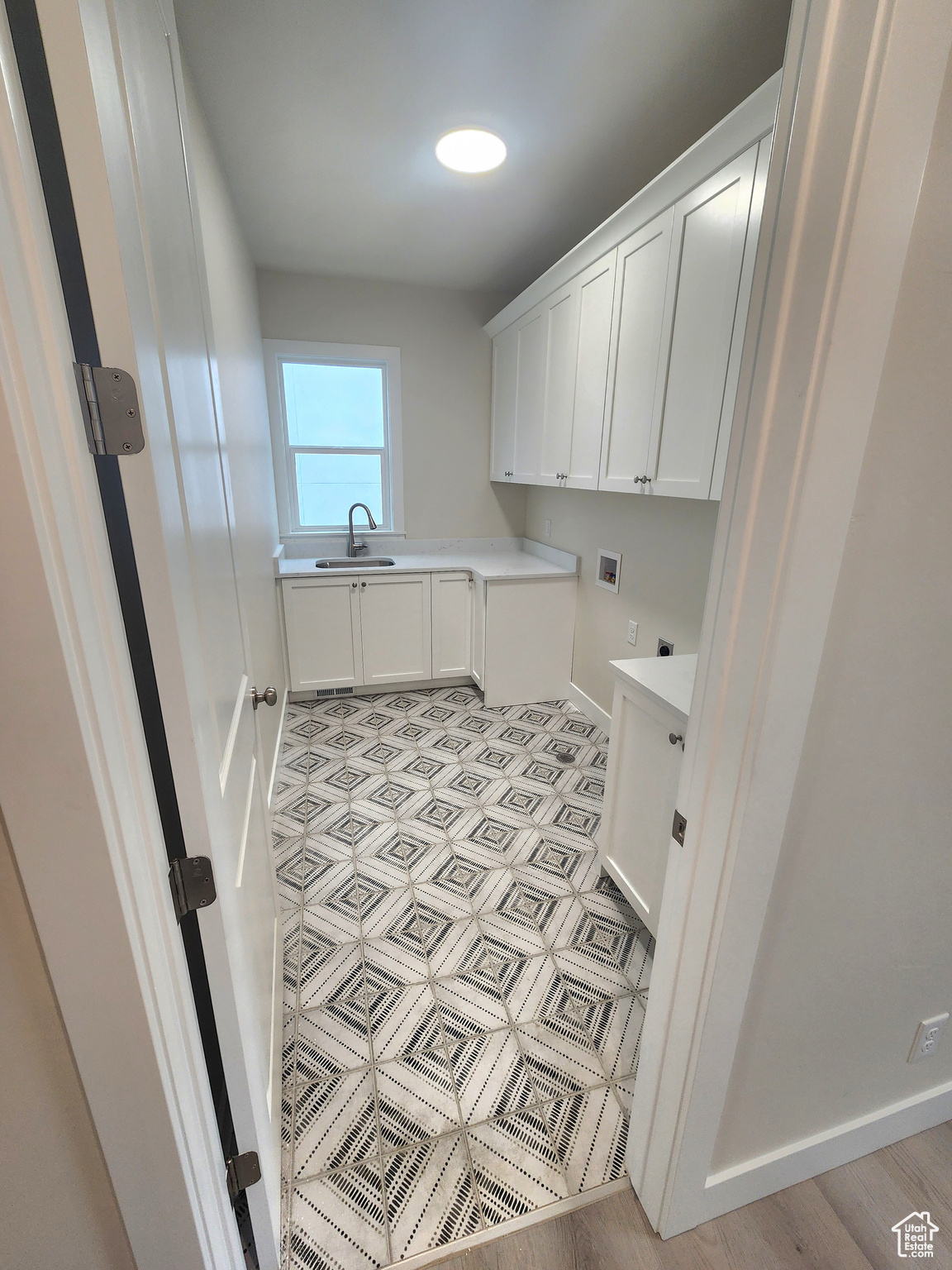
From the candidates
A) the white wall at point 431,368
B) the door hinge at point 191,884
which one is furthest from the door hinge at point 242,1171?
the white wall at point 431,368

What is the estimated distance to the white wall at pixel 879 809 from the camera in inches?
26.6

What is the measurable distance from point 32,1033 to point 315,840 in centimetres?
169

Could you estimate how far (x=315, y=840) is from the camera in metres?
2.22

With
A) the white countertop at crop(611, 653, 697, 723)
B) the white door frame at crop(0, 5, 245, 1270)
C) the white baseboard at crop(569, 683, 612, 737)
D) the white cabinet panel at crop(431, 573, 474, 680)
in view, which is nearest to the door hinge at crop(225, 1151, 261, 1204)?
the white door frame at crop(0, 5, 245, 1270)

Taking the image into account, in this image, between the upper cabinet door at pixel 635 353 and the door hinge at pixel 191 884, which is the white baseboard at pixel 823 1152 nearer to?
the door hinge at pixel 191 884

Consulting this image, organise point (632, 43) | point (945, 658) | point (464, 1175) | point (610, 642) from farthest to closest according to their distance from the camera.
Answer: point (610, 642)
point (632, 43)
point (464, 1175)
point (945, 658)

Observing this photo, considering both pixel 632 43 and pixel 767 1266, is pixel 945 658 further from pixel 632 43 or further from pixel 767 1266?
pixel 632 43

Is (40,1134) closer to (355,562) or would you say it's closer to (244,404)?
(244,404)

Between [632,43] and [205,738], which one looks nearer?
[205,738]

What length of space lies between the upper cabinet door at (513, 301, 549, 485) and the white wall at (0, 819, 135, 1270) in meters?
2.90

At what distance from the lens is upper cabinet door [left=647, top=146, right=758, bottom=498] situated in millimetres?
1528

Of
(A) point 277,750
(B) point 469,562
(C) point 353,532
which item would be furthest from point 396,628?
(A) point 277,750

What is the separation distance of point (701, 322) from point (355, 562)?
2551mm

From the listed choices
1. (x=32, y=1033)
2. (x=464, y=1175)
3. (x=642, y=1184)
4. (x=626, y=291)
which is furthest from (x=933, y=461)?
(x=626, y=291)
